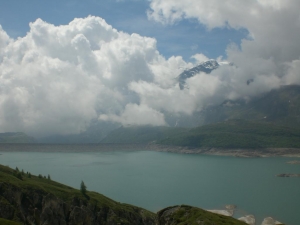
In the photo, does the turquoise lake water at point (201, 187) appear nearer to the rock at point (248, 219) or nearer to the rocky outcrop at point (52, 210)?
the rock at point (248, 219)

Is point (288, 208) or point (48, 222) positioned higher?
point (48, 222)

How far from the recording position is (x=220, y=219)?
90.4ft

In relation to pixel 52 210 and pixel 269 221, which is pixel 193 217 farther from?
pixel 269 221

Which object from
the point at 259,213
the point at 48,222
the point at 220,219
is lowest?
the point at 259,213

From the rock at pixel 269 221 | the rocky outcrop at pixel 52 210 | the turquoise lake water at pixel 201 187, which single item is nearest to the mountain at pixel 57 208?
the rocky outcrop at pixel 52 210

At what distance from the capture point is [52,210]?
37.7 metres

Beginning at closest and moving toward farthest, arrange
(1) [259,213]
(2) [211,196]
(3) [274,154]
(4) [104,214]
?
(4) [104,214] < (1) [259,213] < (2) [211,196] < (3) [274,154]

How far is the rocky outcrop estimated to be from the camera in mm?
35188

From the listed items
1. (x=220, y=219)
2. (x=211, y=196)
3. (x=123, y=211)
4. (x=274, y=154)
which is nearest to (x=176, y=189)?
(x=211, y=196)

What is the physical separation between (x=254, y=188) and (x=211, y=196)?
52.0ft

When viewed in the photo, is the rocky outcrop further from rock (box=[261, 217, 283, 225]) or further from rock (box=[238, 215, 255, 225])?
rock (box=[261, 217, 283, 225])

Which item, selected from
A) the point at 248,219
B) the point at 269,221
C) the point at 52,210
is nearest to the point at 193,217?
the point at 52,210

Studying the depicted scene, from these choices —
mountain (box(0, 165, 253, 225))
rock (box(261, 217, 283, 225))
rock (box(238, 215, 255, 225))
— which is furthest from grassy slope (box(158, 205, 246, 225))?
rock (box(261, 217, 283, 225))

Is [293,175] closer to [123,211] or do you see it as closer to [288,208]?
[288,208]
